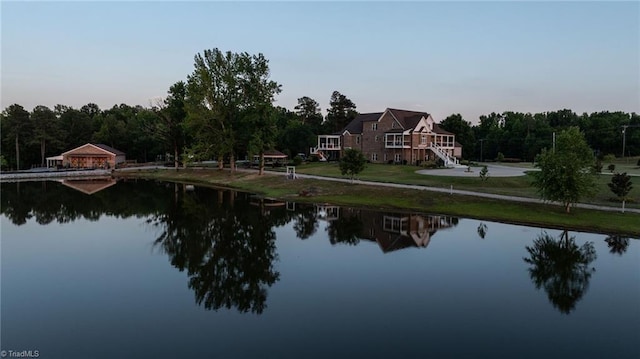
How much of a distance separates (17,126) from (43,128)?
4.13 meters

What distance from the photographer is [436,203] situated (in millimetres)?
33812

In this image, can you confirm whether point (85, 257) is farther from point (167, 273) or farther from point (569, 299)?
point (569, 299)

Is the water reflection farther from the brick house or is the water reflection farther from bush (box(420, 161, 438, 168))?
the brick house

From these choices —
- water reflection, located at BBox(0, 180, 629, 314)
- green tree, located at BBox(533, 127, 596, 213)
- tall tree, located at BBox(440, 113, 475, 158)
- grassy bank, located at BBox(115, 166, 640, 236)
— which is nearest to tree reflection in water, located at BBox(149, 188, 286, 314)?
water reflection, located at BBox(0, 180, 629, 314)

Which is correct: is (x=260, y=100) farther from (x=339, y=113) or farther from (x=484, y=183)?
(x=339, y=113)

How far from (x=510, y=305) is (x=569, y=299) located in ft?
8.06

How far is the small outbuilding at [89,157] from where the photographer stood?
79781 millimetres

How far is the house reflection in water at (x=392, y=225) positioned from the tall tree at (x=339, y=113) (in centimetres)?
6658

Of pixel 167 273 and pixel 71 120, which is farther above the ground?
pixel 71 120

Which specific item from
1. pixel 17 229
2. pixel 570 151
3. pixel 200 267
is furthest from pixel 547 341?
pixel 17 229

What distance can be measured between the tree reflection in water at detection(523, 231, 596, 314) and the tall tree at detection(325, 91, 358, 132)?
78.2 meters

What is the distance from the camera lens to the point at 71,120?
94125mm

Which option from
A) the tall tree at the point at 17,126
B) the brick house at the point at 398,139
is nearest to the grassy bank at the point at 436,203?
the brick house at the point at 398,139

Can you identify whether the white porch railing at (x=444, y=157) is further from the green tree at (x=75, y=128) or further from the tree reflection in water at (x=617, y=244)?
the green tree at (x=75, y=128)
